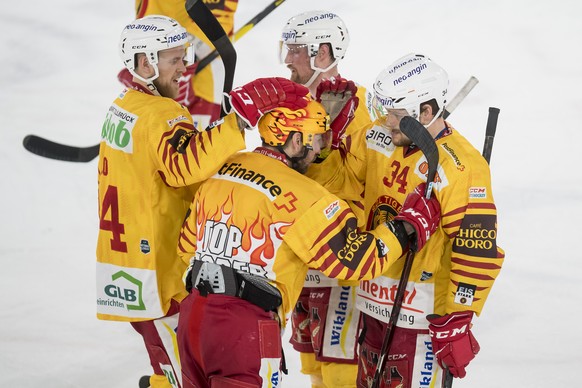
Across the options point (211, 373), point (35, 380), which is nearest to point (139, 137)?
point (211, 373)

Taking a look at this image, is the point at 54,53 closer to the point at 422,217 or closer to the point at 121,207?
the point at 121,207

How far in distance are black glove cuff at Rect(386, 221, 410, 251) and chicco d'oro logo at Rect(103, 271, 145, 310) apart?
0.97 metres

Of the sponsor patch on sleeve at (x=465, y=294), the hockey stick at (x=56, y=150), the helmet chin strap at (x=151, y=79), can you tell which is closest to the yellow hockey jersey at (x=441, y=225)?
the sponsor patch on sleeve at (x=465, y=294)

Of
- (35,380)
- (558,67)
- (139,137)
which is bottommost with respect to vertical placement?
(35,380)

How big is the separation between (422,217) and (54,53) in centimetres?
544

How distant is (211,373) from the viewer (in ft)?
9.41

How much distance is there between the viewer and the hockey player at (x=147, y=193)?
3209 mm

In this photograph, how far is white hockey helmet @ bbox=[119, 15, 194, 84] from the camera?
10.8 feet

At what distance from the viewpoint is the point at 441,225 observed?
3.02 m

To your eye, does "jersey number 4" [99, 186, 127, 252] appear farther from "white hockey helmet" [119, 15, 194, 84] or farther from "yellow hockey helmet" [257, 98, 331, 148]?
"yellow hockey helmet" [257, 98, 331, 148]

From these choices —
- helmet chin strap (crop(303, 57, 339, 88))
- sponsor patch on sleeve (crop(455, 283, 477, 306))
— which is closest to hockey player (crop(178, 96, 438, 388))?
sponsor patch on sleeve (crop(455, 283, 477, 306))

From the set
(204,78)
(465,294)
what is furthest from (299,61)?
(204,78)

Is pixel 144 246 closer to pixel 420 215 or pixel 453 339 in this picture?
pixel 420 215

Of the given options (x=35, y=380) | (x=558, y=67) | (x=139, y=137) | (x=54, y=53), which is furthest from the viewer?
(x=54, y=53)
